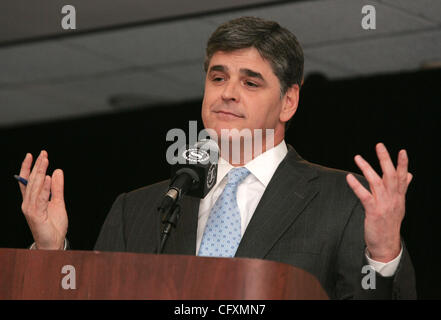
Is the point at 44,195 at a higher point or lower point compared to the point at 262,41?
lower

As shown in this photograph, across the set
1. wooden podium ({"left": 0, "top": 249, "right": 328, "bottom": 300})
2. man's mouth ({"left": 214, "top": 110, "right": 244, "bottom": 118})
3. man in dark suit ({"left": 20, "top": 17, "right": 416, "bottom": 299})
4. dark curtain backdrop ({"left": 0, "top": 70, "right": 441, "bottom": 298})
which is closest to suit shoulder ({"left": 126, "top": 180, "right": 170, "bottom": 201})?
man in dark suit ({"left": 20, "top": 17, "right": 416, "bottom": 299})

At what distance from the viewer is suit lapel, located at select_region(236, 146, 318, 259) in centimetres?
211

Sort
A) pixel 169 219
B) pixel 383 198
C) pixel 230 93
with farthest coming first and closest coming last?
pixel 230 93 → pixel 169 219 → pixel 383 198

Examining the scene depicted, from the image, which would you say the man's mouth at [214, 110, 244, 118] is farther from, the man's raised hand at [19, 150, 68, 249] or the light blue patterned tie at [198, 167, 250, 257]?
the man's raised hand at [19, 150, 68, 249]

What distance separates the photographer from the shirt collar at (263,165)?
2.39m

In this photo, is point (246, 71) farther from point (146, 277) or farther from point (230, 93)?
point (146, 277)

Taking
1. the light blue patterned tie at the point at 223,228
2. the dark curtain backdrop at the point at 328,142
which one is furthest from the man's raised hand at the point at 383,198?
the dark curtain backdrop at the point at 328,142

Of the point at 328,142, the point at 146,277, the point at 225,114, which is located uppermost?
the point at 328,142

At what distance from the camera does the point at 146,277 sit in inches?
62.4

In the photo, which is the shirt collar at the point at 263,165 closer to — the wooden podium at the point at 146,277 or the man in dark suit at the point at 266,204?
the man in dark suit at the point at 266,204

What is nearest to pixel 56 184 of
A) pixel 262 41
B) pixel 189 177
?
pixel 189 177

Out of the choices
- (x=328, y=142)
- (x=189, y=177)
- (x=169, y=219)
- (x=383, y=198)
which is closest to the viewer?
(x=383, y=198)

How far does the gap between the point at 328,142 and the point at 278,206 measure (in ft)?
10.3

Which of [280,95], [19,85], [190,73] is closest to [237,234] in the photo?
[280,95]
